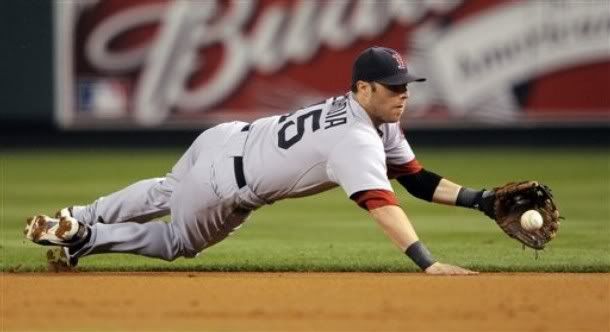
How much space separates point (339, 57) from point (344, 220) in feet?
24.0

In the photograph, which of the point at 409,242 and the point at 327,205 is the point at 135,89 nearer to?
the point at 327,205

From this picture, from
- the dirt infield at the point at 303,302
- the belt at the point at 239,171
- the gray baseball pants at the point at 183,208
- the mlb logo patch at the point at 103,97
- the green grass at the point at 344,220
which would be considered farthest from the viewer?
the mlb logo patch at the point at 103,97

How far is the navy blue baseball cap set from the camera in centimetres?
687

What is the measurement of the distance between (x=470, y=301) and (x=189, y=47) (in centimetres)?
1230

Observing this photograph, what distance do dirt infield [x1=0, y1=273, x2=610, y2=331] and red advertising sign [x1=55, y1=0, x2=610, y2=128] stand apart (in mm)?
10863

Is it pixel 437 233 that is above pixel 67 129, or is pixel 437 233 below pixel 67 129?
above

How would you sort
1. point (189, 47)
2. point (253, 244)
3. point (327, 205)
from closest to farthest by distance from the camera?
point (253, 244) < point (327, 205) < point (189, 47)

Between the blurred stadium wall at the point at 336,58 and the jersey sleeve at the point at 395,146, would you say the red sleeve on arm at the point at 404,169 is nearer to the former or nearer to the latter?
the jersey sleeve at the point at 395,146

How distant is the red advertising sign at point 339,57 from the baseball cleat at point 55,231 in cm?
1102

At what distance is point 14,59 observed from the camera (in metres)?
18.9

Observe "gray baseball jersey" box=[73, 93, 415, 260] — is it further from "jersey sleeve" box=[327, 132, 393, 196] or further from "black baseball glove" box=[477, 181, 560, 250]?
"black baseball glove" box=[477, 181, 560, 250]

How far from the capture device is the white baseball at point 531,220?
7.58 metres

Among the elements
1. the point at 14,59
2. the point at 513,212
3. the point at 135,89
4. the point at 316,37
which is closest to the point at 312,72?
the point at 316,37

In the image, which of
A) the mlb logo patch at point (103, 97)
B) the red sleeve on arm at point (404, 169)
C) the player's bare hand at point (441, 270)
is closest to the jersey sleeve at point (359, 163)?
the player's bare hand at point (441, 270)
